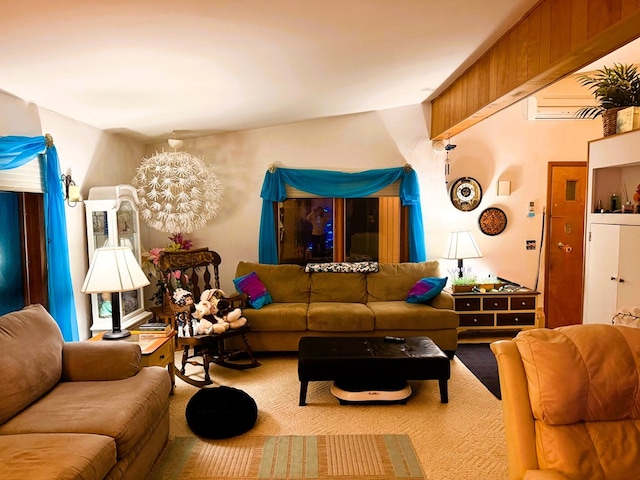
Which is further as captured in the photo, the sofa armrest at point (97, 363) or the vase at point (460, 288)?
the vase at point (460, 288)

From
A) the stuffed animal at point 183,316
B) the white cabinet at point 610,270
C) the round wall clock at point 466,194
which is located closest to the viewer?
the white cabinet at point 610,270

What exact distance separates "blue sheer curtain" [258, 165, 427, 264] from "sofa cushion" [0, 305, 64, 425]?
2853 mm

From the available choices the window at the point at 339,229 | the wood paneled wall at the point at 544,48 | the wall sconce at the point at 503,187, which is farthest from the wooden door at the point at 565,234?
the wood paneled wall at the point at 544,48

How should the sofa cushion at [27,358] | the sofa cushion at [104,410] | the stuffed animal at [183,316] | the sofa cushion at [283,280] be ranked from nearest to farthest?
the sofa cushion at [104,410], the sofa cushion at [27,358], the stuffed animal at [183,316], the sofa cushion at [283,280]

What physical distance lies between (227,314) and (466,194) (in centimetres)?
317

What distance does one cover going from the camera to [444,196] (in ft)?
17.9

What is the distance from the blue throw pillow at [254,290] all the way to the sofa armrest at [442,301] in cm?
165

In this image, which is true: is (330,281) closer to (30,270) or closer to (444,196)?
(444,196)

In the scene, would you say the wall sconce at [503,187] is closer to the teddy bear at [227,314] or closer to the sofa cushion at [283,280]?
the sofa cushion at [283,280]

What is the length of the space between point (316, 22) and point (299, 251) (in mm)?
3352

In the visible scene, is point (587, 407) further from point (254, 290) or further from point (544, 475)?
point (254, 290)

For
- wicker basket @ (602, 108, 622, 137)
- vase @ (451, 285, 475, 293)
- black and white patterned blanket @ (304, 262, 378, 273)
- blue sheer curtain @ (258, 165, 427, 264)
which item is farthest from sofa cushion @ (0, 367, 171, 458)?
wicker basket @ (602, 108, 622, 137)

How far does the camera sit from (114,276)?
312cm

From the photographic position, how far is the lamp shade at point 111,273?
10.1 feet
